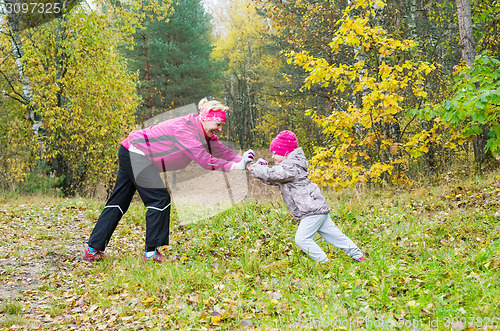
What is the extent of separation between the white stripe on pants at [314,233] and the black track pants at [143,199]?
5.49 ft

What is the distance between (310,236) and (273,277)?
0.63 m

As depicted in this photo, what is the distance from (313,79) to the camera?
7.34 meters

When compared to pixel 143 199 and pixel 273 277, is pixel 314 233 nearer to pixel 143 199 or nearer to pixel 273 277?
pixel 273 277

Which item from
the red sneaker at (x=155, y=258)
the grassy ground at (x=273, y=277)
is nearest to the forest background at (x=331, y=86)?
the grassy ground at (x=273, y=277)

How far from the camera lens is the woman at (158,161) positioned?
15.1 feet

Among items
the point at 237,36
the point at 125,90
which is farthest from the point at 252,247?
the point at 237,36

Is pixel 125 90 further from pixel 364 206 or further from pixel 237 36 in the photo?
pixel 237 36

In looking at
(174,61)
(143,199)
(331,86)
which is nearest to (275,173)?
(143,199)

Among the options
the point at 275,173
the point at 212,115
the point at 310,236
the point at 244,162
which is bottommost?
the point at 310,236

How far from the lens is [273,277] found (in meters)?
4.07

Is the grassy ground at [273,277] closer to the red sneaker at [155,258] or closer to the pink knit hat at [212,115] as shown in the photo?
the red sneaker at [155,258]

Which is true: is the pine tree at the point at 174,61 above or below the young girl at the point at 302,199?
above

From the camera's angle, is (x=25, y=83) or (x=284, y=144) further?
(x=25, y=83)

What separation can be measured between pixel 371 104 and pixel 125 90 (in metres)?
8.44
